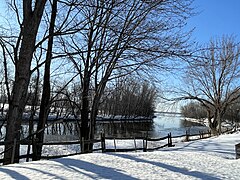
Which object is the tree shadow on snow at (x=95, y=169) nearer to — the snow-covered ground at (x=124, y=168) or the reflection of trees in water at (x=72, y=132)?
the snow-covered ground at (x=124, y=168)

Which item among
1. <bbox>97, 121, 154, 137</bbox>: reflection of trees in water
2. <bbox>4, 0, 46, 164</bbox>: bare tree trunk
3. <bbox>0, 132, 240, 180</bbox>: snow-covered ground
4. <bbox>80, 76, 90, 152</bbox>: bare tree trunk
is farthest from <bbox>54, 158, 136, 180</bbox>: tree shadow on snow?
<bbox>97, 121, 154, 137</bbox>: reflection of trees in water

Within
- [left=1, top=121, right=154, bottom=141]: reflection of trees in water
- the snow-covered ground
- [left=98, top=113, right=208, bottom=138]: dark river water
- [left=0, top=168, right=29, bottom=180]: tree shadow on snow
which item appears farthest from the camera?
[left=98, top=113, right=208, bottom=138]: dark river water

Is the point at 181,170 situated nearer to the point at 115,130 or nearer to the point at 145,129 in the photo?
the point at 115,130

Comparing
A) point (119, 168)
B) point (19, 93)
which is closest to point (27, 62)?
point (19, 93)

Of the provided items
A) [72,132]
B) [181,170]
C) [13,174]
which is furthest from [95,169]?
[72,132]

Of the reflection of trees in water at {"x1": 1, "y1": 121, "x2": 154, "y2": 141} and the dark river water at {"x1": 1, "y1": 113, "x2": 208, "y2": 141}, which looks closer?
the reflection of trees in water at {"x1": 1, "y1": 121, "x2": 154, "y2": 141}

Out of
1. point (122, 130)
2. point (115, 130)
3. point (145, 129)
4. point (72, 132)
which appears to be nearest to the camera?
point (72, 132)

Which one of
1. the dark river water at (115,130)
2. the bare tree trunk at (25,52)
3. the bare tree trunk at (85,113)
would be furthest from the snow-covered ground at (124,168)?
the dark river water at (115,130)

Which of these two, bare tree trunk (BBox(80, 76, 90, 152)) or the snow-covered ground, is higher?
bare tree trunk (BBox(80, 76, 90, 152))

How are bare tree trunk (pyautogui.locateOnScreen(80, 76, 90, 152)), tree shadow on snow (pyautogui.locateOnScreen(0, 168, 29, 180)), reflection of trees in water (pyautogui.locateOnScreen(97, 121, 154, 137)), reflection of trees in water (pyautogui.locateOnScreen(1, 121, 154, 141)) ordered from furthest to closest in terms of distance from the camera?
reflection of trees in water (pyautogui.locateOnScreen(97, 121, 154, 137)), reflection of trees in water (pyautogui.locateOnScreen(1, 121, 154, 141)), bare tree trunk (pyautogui.locateOnScreen(80, 76, 90, 152)), tree shadow on snow (pyautogui.locateOnScreen(0, 168, 29, 180))

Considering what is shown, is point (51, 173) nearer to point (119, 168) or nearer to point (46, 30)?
point (119, 168)

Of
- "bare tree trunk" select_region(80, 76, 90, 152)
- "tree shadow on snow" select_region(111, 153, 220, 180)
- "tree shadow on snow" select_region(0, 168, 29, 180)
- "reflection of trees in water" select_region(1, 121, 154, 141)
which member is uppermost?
"bare tree trunk" select_region(80, 76, 90, 152)

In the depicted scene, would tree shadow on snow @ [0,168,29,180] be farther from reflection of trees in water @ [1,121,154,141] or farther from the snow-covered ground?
reflection of trees in water @ [1,121,154,141]

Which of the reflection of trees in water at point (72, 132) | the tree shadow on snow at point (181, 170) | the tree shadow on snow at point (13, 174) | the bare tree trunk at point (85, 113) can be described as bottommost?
the reflection of trees in water at point (72, 132)
